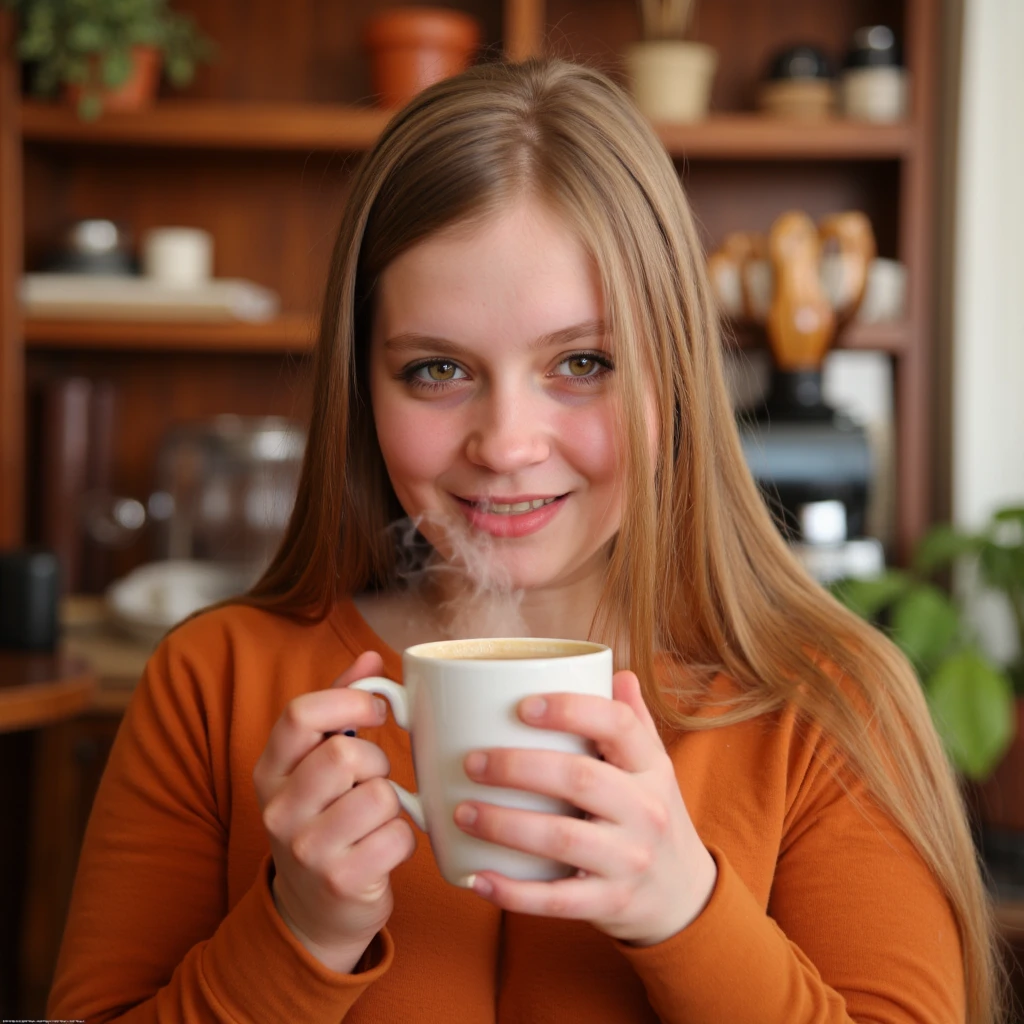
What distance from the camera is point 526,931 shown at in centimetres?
85

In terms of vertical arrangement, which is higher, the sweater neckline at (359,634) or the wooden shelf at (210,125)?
the wooden shelf at (210,125)

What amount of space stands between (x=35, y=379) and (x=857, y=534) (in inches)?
68.7

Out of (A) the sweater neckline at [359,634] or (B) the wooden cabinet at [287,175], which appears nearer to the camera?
(A) the sweater neckline at [359,634]

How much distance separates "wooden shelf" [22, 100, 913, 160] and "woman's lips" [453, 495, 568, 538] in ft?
5.38

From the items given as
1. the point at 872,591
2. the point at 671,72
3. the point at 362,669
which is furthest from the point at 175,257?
the point at 362,669

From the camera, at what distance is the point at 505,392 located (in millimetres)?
869

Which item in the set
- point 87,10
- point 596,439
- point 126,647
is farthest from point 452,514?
point 87,10

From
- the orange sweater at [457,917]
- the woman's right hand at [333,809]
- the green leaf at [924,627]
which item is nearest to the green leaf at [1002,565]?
the green leaf at [924,627]

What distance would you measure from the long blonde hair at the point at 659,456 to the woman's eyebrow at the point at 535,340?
17 millimetres

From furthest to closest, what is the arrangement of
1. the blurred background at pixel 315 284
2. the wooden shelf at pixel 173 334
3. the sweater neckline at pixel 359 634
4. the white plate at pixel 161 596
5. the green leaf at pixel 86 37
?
1. the wooden shelf at pixel 173 334
2. the green leaf at pixel 86 37
3. the white plate at pixel 161 596
4. the blurred background at pixel 315 284
5. the sweater neckline at pixel 359 634

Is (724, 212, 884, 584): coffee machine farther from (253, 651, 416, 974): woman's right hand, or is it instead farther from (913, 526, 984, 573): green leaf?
(253, 651, 416, 974): woman's right hand

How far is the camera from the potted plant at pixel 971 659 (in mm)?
1728

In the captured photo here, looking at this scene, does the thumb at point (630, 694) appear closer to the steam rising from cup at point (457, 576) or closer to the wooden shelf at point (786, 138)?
the steam rising from cup at point (457, 576)

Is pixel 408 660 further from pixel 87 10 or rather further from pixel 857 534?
pixel 87 10
